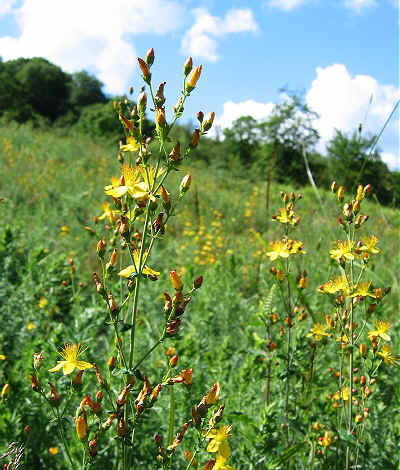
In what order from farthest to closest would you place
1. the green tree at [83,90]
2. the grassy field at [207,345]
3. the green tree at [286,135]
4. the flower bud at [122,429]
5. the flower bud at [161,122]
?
the green tree at [83,90] → the green tree at [286,135] → the grassy field at [207,345] → the flower bud at [161,122] → the flower bud at [122,429]

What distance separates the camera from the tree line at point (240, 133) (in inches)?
197

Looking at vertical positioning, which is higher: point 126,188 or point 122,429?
point 126,188

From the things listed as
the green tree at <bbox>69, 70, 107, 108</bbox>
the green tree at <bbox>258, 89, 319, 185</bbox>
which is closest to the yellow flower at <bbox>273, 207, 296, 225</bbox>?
the green tree at <bbox>258, 89, 319, 185</bbox>

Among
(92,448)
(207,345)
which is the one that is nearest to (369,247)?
(92,448)

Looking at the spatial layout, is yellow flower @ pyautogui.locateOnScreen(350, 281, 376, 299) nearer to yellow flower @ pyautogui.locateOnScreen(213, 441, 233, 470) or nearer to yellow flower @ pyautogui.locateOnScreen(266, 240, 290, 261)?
yellow flower @ pyautogui.locateOnScreen(266, 240, 290, 261)

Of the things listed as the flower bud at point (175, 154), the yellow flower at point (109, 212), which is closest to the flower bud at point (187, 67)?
the flower bud at point (175, 154)

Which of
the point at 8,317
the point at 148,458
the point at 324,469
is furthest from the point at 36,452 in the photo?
the point at 324,469

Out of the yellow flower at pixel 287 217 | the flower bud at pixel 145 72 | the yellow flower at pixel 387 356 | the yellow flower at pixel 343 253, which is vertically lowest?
the yellow flower at pixel 387 356

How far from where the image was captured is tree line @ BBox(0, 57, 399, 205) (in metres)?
4.99

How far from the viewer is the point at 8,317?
2.74 meters

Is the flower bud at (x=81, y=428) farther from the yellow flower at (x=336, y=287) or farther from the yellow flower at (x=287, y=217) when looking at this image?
the yellow flower at (x=287, y=217)

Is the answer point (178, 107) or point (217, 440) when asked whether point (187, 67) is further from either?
point (217, 440)

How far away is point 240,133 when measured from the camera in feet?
74.6

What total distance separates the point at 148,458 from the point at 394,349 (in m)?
1.96
